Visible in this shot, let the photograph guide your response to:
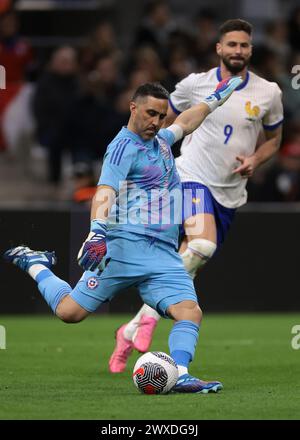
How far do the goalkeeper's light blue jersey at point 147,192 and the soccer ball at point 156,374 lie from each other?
0.91 m

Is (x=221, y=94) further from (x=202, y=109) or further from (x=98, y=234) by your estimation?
(x=98, y=234)

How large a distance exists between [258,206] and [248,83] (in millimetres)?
5986

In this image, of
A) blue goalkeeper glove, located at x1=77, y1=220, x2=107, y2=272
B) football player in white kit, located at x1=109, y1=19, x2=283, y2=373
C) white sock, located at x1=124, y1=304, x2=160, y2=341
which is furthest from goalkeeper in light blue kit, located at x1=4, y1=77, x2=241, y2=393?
football player in white kit, located at x1=109, y1=19, x2=283, y2=373

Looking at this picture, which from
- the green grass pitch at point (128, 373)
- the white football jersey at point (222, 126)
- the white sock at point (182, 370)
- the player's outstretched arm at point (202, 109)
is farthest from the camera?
the white football jersey at point (222, 126)

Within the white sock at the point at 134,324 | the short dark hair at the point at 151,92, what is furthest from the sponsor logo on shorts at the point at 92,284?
the white sock at the point at 134,324

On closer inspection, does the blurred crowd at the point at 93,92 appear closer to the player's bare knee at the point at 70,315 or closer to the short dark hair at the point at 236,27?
the short dark hair at the point at 236,27

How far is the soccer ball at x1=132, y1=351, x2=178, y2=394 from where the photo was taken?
8148 millimetres

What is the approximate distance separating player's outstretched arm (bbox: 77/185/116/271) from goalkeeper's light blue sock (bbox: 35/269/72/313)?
691 mm

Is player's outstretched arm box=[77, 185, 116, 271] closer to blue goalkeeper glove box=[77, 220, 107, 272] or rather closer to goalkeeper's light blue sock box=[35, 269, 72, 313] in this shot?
blue goalkeeper glove box=[77, 220, 107, 272]

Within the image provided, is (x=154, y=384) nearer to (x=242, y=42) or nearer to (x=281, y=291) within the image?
(x=242, y=42)

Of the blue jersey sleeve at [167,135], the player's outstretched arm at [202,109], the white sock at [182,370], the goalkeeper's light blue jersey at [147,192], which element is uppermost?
the player's outstretched arm at [202,109]

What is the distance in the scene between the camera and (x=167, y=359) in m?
8.26

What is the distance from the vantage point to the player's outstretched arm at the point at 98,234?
26.2ft
